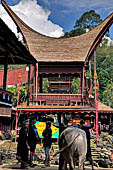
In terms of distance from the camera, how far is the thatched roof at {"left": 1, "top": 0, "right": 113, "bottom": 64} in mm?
23781

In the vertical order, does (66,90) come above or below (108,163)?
above

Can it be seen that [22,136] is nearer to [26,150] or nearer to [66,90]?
[26,150]

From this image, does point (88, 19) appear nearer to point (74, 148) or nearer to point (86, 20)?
point (86, 20)

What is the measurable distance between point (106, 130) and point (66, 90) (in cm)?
702

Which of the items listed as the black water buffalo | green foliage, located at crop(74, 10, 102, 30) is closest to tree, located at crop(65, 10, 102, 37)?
green foliage, located at crop(74, 10, 102, 30)

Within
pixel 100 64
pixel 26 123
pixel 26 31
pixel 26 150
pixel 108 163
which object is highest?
pixel 100 64

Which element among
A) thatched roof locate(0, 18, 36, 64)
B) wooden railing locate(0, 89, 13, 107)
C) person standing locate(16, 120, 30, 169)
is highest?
thatched roof locate(0, 18, 36, 64)

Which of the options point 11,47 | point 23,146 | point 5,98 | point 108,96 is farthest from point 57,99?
point 108,96

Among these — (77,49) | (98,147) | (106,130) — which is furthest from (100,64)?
(98,147)

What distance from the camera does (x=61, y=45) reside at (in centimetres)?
2577

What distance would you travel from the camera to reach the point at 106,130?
97.7ft

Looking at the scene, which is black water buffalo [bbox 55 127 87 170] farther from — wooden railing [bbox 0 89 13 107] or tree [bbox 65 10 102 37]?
tree [bbox 65 10 102 37]

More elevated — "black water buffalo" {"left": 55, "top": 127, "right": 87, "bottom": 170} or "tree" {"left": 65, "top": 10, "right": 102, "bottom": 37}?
"tree" {"left": 65, "top": 10, "right": 102, "bottom": 37}

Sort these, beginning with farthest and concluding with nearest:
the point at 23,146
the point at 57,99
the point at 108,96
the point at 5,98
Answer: the point at 108,96 → the point at 57,99 → the point at 5,98 → the point at 23,146
